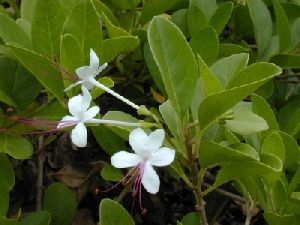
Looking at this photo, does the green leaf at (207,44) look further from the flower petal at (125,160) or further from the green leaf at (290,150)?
the flower petal at (125,160)

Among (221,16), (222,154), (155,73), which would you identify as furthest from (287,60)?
(222,154)

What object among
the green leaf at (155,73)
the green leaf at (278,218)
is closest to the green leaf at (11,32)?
the green leaf at (155,73)

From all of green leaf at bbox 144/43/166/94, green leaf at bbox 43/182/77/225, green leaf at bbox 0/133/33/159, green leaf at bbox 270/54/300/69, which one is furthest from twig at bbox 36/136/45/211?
green leaf at bbox 270/54/300/69

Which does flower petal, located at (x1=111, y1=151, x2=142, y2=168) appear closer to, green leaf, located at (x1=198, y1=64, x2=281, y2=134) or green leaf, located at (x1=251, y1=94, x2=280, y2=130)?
green leaf, located at (x1=198, y1=64, x2=281, y2=134)

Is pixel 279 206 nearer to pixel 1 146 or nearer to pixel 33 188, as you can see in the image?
pixel 1 146

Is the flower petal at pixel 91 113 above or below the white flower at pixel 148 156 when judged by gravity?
above

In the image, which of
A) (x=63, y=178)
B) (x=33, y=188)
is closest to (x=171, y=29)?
(x=63, y=178)
